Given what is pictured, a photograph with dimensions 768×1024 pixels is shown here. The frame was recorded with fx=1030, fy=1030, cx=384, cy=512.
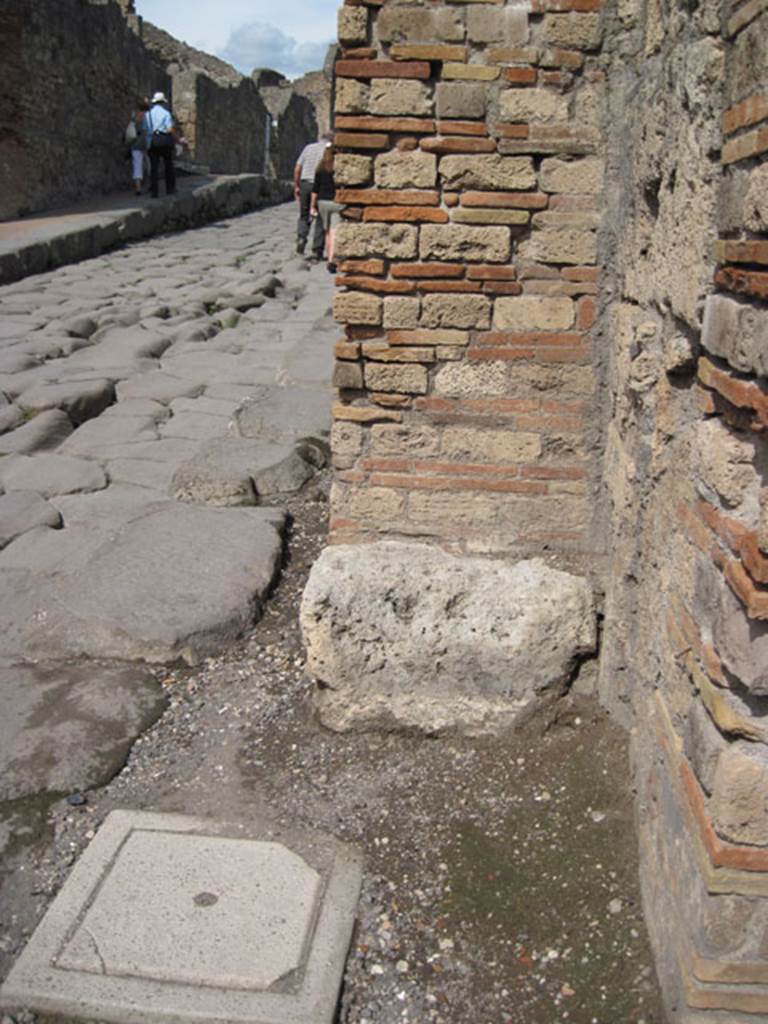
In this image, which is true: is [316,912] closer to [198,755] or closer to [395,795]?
[395,795]

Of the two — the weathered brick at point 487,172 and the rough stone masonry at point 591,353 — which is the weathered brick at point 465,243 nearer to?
the rough stone masonry at point 591,353

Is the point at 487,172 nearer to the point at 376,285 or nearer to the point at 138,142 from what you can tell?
the point at 376,285

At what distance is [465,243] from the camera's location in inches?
130

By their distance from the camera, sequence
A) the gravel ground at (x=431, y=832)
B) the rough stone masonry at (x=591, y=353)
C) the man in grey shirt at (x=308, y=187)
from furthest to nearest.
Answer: the man in grey shirt at (x=308, y=187) < the gravel ground at (x=431, y=832) < the rough stone masonry at (x=591, y=353)

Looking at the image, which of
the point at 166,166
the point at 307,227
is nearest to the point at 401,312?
the point at 307,227

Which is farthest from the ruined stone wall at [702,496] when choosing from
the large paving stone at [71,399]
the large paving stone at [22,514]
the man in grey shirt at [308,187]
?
the man in grey shirt at [308,187]

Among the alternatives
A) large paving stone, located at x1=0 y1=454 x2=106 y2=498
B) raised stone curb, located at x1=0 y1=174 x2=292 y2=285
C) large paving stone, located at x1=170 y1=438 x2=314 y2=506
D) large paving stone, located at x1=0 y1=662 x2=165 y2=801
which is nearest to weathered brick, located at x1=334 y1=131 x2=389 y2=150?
large paving stone, located at x1=0 y1=662 x2=165 y2=801

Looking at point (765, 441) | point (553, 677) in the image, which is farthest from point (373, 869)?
point (765, 441)

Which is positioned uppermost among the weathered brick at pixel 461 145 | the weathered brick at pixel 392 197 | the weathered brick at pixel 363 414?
the weathered brick at pixel 461 145

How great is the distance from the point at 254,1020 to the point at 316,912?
15.0 inches

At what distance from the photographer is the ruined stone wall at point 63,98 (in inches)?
549

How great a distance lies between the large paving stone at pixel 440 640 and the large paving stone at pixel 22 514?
2.02 m

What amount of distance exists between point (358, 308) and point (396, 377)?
260 mm

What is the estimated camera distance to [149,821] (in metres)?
2.97
